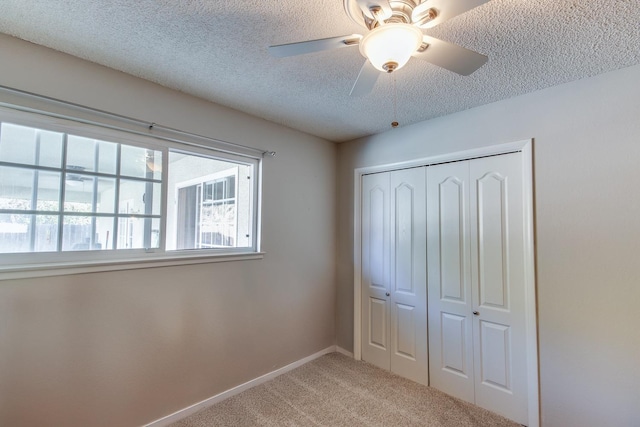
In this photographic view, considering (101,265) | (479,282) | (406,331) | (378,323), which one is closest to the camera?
(101,265)

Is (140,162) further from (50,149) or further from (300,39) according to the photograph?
(300,39)

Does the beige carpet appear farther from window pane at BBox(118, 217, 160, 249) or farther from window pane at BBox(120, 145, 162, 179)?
window pane at BBox(120, 145, 162, 179)

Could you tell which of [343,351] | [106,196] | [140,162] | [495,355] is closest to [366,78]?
[140,162]

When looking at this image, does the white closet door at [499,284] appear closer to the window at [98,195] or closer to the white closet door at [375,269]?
the white closet door at [375,269]

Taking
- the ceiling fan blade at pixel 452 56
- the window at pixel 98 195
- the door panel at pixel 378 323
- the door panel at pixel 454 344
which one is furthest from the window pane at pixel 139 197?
the door panel at pixel 454 344


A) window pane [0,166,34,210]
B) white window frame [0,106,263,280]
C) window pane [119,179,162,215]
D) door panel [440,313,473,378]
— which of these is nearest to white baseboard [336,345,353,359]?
door panel [440,313,473,378]

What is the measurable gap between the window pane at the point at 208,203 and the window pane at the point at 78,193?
21.0 inches

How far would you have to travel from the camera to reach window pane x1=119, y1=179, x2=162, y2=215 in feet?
6.61

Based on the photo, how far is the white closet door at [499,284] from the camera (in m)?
2.20

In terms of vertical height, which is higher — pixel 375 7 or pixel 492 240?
A: pixel 375 7

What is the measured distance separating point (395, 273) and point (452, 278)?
544 millimetres

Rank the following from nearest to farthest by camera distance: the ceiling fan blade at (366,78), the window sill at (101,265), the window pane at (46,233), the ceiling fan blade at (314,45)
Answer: the ceiling fan blade at (314,45) < the ceiling fan blade at (366,78) < the window sill at (101,265) < the window pane at (46,233)

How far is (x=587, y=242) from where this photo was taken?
1931mm

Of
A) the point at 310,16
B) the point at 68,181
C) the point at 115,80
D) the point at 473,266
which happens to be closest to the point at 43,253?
the point at 68,181
